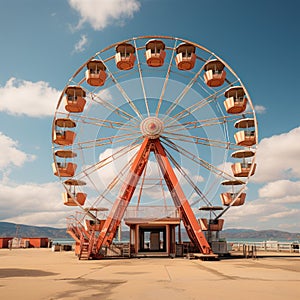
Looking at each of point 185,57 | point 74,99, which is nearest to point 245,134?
point 185,57

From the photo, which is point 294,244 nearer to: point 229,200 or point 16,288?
point 229,200

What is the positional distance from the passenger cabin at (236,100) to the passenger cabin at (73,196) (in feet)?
36.1

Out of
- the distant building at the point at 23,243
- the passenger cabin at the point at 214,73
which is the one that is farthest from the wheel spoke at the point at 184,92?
the distant building at the point at 23,243

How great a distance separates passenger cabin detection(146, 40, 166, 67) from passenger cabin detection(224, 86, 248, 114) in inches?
197

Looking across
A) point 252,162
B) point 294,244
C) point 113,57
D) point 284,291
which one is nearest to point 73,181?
point 113,57

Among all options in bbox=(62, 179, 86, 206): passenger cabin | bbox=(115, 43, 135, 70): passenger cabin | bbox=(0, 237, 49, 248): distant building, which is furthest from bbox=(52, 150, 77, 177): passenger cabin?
bbox=(0, 237, 49, 248): distant building

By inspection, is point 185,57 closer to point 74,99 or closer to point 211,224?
point 74,99

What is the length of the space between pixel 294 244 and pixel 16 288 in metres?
29.2

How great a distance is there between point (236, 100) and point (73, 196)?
12.5 meters

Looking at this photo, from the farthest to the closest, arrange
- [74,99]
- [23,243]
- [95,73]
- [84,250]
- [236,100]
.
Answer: [23,243], [95,73], [74,99], [236,100], [84,250]

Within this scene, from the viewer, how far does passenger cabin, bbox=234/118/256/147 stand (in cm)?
2323

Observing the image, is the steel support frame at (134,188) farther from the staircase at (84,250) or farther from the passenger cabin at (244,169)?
the passenger cabin at (244,169)

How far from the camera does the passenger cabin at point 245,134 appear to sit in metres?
23.2

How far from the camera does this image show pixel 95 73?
2483 centimetres
